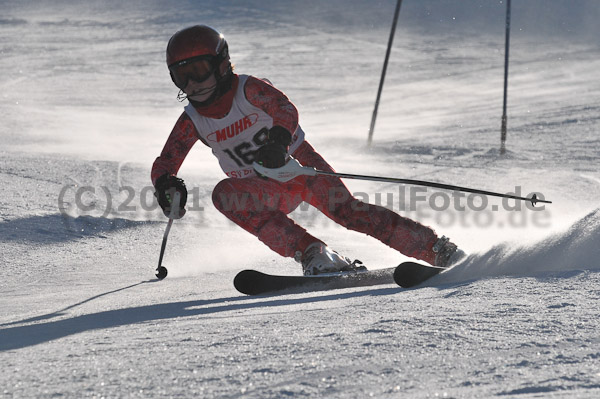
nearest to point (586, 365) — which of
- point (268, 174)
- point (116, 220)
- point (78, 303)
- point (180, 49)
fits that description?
point (268, 174)

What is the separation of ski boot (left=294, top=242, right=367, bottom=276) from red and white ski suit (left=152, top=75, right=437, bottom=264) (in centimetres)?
12

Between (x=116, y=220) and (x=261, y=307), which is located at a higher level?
(x=116, y=220)

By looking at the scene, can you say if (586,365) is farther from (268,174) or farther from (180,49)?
(180,49)

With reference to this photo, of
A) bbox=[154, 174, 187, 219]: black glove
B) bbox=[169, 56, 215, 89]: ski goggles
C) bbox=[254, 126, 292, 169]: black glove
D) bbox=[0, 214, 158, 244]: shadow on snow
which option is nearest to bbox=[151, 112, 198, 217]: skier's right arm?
bbox=[154, 174, 187, 219]: black glove

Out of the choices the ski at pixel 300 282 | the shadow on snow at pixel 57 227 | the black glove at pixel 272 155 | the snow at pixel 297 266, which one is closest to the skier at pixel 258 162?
the black glove at pixel 272 155

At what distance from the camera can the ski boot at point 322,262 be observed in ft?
11.1

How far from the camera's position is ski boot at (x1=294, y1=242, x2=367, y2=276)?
3.38 meters

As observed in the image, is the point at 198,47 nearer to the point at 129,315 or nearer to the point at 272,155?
the point at 272,155

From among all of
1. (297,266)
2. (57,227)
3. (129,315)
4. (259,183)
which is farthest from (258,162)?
(57,227)

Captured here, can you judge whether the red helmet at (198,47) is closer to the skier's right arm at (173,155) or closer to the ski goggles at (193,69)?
the ski goggles at (193,69)

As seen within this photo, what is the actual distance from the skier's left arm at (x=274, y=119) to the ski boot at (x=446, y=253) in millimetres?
811

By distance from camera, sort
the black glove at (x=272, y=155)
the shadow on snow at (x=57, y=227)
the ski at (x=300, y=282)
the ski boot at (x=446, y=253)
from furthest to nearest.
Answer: the shadow on snow at (x=57, y=227)
the ski boot at (x=446, y=253)
the black glove at (x=272, y=155)
the ski at (x=300, y=282)

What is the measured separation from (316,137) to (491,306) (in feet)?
27.3

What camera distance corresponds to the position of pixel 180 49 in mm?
3596
